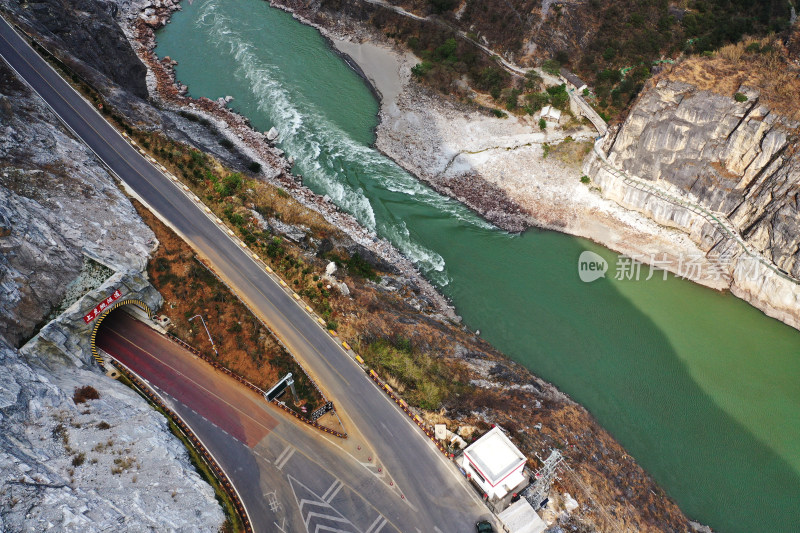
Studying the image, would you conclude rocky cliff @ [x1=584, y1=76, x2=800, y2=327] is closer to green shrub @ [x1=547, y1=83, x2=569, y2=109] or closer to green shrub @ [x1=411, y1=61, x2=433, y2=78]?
green shrub @ [x1=547, y1=83, x2=569, y2=109]

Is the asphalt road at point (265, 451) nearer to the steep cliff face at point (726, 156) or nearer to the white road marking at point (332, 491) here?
the white road marking at point (332, 491)

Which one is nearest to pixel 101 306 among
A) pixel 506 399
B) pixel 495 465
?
pixel 495 465

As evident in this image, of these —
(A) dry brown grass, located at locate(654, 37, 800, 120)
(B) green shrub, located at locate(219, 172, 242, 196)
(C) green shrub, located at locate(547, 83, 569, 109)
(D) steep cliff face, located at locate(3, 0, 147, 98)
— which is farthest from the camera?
(C) green shrub, located at locate(547, 83, 569, 109)

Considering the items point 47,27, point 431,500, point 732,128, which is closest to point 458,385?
point 431,500

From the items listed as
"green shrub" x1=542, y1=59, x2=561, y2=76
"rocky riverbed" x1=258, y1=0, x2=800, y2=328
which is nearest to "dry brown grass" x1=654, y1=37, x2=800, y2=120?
"rocky riverbed" x1=258, y1=0, x2=800, y2=328

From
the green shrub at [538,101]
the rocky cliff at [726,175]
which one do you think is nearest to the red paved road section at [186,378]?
the rocky cliff at [726,175]

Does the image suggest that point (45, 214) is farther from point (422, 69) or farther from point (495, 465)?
point (422, 69)

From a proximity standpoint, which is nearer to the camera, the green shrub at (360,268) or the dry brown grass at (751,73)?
the green shrub at (360,268)
